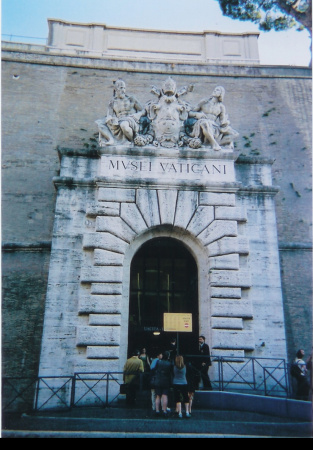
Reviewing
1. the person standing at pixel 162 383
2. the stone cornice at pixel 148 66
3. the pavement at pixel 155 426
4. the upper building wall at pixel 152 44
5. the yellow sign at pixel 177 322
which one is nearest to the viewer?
the pavement at pixel 155 426

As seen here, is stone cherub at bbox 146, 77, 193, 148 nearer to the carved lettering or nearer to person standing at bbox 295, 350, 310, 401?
the carved lettering

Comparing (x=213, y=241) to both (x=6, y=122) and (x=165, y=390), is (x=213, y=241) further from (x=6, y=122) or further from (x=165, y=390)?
(x=6, y=122)

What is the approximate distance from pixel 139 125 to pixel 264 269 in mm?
4216

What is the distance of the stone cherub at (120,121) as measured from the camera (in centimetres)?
944

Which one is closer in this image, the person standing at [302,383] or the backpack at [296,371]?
the person standing at [302,383]

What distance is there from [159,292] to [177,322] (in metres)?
1.98

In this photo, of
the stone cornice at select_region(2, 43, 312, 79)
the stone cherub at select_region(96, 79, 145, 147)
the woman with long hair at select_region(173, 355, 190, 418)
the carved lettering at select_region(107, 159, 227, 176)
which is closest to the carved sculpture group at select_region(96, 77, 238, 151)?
the stone cherub at select_region(96, 79, 145, 147)

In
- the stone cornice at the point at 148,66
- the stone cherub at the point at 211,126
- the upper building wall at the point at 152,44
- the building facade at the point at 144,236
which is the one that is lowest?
the building facade at the point at 144,236

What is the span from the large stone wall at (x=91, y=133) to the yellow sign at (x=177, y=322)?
2.84 meters

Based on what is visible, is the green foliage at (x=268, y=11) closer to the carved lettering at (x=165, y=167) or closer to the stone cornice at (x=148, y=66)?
the stone cornice at (x=148, y=66)

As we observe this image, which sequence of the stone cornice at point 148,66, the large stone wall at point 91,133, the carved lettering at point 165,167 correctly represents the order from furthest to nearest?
1. the stone cornice at point 148,66
2. the large stone wall at point 91,133
3. the carved lettering at point 165,167

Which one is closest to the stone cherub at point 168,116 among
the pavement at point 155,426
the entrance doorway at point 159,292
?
the entrance doorway at point 159,292

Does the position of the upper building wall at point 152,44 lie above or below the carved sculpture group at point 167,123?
above
